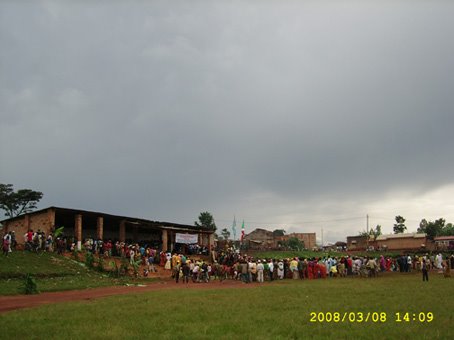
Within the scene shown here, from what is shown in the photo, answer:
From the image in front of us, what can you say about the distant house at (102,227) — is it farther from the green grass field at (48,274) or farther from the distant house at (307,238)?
the distant house at (307,238)

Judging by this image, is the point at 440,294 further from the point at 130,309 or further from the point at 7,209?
the point at 7,209

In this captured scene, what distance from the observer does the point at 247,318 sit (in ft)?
35.7

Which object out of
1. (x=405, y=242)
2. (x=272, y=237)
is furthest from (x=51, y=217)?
Result: (x=272, y=237)

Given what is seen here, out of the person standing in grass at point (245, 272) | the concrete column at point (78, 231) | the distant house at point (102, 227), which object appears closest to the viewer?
the person standing in grass at point (245, 272)

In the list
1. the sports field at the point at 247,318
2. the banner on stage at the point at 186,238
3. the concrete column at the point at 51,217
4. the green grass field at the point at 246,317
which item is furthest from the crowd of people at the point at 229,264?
the sports field at the point at 247,318

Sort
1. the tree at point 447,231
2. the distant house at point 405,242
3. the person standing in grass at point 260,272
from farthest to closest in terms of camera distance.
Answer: the tree at point 447,231 → the distant house at point 405,242 → the person standing in grass at point 260,272

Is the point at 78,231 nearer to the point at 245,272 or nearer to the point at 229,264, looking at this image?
the point at 229,264

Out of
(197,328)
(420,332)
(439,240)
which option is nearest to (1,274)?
(197,328)

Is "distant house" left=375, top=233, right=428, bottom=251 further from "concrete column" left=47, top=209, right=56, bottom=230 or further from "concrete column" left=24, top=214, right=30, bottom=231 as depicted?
"concrete column" left=24, top=214, right=30, bottom=231

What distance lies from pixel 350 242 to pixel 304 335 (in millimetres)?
86386

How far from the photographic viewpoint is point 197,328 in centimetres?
968

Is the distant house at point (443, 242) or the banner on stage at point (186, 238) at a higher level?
the banner on stage at point (186, 238)

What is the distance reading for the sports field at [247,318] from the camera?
9.02m

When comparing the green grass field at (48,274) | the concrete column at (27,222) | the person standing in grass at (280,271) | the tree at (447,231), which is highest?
the concrete column at (27,222)
